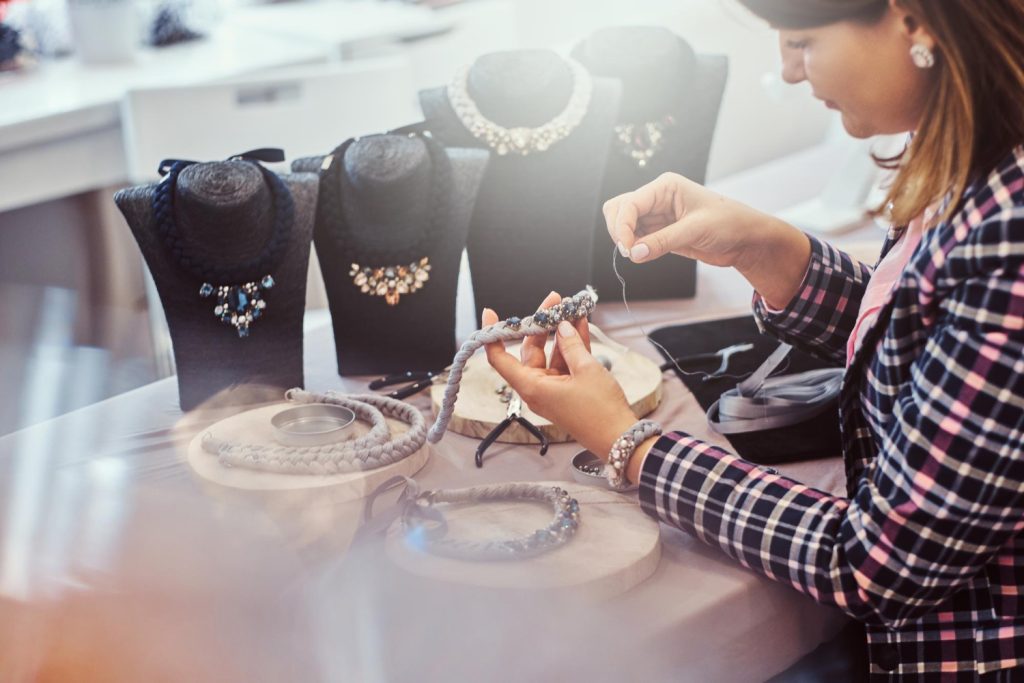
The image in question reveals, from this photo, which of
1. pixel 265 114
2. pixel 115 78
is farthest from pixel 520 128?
pixel 115 78

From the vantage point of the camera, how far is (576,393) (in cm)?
79

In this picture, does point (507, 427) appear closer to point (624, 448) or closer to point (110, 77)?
point (624, 448)

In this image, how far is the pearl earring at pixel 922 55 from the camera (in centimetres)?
68

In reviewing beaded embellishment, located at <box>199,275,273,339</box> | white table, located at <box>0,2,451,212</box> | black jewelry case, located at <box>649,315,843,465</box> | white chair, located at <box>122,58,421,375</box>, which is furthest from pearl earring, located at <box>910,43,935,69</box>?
white table, located at <box>0,2,451,212</box>

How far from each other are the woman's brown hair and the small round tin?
465mm

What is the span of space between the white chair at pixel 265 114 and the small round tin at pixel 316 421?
0.77m

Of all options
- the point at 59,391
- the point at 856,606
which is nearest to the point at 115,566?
the point at 856,606

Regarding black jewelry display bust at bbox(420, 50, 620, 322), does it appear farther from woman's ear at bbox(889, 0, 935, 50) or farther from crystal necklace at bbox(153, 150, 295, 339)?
woman's ear at bbox(889, 0, 935, 50)

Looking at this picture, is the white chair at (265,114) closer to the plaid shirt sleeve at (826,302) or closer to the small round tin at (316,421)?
the small round tin at (316,421)

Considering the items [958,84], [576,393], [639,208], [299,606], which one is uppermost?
[958,84]

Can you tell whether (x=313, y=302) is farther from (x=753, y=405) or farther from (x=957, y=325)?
(x=957, y=325)

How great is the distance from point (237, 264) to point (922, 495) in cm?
62

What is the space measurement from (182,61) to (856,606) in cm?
204

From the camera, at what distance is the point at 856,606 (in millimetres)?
717
